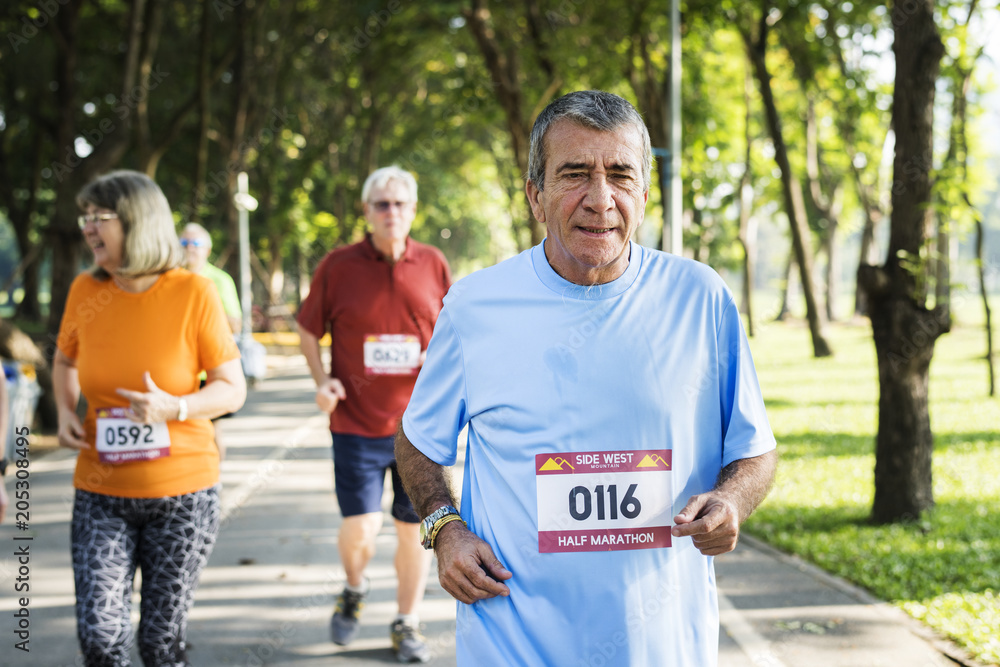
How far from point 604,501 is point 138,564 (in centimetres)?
221

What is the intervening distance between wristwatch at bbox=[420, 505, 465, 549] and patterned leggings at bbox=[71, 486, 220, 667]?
162 centimetres

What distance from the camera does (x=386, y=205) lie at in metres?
5.15

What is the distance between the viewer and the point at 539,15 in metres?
15.9

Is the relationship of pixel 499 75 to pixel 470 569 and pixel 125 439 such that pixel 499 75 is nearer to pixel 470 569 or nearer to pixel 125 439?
pixel 125 439

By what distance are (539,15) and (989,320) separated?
8.33m

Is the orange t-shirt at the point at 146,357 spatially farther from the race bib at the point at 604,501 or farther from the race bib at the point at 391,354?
the race bib at the point at 604,501

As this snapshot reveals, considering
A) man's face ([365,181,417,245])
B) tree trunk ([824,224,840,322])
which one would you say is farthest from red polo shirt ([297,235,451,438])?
tree trunk ([824,224,840,322])

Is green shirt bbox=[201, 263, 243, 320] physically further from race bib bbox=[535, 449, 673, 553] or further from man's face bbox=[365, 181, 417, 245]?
race bib bbox=[535, 449, 673, 553]

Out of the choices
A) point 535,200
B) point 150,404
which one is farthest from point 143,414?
point 535,200

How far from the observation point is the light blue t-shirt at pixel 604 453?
85.0 inches

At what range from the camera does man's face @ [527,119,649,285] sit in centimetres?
223

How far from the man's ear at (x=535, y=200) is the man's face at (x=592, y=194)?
0.29 feet

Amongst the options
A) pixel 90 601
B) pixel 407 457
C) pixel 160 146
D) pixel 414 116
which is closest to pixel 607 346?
pixel 407 457

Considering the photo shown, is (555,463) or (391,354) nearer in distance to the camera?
(555,463)
